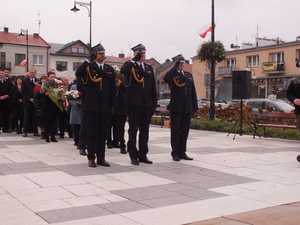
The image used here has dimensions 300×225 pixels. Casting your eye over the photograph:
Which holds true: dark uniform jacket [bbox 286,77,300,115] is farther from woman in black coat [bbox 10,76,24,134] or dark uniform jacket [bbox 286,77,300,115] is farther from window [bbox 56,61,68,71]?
window [bbox 56,61,68,71]

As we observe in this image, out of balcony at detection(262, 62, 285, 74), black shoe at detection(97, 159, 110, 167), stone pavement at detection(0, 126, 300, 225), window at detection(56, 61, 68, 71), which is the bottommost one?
stone pavement at detection(0, 126, 300, 225)

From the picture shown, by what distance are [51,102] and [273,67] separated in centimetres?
3868

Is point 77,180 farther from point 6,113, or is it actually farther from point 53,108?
point 6,113

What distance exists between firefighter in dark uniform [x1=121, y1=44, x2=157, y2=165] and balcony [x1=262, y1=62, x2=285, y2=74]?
132ft

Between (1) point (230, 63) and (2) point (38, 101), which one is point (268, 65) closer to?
(1) point (230, 63)

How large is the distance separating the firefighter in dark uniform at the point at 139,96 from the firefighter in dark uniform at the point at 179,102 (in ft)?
1.87

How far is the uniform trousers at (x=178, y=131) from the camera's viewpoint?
29.1 feet

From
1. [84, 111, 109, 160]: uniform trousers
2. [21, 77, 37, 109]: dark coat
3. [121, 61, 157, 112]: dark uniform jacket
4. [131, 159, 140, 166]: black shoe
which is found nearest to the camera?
[84, 111, 109, 160]: uniform trousers

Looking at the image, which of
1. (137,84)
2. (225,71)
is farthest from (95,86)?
(225,71)

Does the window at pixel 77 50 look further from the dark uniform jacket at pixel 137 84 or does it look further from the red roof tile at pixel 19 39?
the dark uniform jacket at pixel 137 84

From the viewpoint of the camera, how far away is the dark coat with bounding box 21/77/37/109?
13148 millimetres

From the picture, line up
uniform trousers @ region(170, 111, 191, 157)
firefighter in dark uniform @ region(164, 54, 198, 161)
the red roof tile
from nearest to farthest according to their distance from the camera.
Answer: firefighter in dark uniform @ region(164, 54, 198, 161), uniform trousers @ region(170, 111, 191, 157), the red roof tile

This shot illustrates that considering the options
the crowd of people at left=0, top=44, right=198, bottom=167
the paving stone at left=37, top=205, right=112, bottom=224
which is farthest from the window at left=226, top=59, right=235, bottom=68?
the paving stone at left=37, top=205, right=112, bottom=224

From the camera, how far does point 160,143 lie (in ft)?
39.9
